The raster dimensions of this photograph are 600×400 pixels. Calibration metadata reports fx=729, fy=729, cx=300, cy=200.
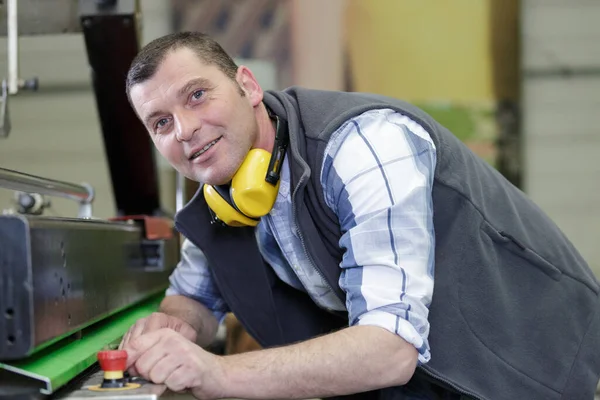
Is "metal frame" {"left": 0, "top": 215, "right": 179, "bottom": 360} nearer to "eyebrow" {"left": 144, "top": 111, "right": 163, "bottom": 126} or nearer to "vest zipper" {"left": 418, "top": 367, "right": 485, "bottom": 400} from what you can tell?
"eyebrow" {"left": 144, "top": 111, "right": 163, "bottom": 126}

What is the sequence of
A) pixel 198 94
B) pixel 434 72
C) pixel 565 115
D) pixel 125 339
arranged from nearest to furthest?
pixel 125 339 < pixel 198 94 < pixel 434 72 < pixel 565 115

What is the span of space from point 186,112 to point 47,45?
3.56 m

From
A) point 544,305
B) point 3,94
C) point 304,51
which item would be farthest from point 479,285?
point 304,51

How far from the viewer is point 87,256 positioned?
1.04 metres

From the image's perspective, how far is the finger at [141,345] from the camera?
952mm

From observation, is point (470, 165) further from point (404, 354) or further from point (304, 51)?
point (304, 51)

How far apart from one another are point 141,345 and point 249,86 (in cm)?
56

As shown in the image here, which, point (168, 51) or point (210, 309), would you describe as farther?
point (210, 309)

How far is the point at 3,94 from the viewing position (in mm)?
1468

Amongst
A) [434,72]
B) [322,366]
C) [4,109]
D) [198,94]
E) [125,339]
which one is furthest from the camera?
[434,72]

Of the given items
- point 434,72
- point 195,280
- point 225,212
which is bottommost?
point 434,72

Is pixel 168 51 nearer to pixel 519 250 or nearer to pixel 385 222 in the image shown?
pixel 385 222

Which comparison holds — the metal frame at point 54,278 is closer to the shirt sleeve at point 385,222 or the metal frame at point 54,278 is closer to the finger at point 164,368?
the finger at point 164,368

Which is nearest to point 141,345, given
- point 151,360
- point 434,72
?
point 151,360
